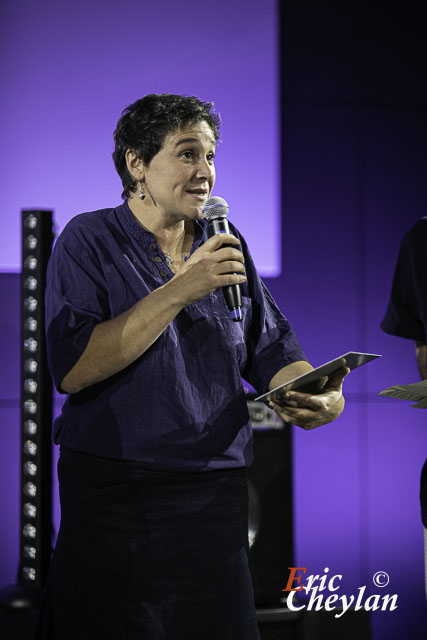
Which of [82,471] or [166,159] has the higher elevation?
[166,159]

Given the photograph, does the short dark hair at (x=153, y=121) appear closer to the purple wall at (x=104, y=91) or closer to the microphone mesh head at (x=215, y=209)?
the microphone mesh head at (x=215, y=209)

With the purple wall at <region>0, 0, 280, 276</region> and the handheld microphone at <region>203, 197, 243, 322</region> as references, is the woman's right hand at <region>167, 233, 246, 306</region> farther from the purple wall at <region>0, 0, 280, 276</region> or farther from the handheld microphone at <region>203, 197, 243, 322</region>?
the purple wall at <region>0, 0, 280, 276</region>

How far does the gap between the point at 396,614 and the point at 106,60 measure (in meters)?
3.12

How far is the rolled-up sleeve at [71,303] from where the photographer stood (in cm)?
137

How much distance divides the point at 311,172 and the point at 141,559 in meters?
2.70

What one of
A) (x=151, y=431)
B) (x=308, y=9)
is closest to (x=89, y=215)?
(x=151, y=431)

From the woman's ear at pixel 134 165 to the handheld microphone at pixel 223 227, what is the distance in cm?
18

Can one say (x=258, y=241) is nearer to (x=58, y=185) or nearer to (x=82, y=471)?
(x=58, y=185)

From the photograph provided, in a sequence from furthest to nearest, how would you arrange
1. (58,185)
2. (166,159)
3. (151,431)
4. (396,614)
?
(396,614)
(58,185)
(166,159)
(151,431)

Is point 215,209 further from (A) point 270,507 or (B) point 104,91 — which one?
(B) point 104,91

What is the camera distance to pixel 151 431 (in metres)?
1.38

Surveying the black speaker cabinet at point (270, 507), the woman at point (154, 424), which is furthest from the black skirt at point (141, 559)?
the black speaker cabinet at point (270, 507)

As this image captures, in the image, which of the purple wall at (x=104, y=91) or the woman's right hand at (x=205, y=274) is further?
the purple wall at (x=104, y=91)

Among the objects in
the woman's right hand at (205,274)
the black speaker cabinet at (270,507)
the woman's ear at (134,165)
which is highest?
the woman's ear at (134,165)
